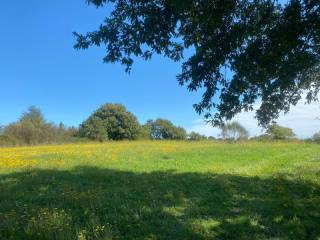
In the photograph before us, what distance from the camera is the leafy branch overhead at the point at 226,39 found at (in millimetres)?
7918

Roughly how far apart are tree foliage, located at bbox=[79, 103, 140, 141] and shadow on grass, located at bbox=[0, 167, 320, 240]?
226 feet

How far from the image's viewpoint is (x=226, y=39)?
870 cm

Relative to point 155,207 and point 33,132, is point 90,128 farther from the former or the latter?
point 155,207

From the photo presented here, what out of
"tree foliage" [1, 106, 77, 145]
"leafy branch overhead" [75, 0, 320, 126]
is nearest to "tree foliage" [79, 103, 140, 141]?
"tree foliage" [1, 106, 77, 145]

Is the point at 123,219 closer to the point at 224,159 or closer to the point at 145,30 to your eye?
the point at 145,30

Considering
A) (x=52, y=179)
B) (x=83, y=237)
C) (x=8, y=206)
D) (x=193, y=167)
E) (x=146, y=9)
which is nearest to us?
(x=146, y=9)

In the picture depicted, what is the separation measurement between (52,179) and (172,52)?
30.2ft

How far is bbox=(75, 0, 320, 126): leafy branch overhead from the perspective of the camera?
7918mm

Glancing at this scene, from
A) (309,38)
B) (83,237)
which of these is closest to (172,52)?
(309,38)

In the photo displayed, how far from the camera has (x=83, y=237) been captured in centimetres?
834

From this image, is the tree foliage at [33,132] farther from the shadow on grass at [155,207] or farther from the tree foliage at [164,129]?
the shadow on grass at [155,207]

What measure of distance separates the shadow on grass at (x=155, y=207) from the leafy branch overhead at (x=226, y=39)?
9.25ft

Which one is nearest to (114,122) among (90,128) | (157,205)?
(90,128)

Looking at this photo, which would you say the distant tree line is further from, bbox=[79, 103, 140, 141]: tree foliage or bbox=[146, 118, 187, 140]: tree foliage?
bbox=[146, 118, 187, 140]: tree foliage
